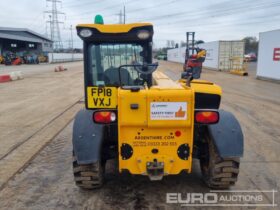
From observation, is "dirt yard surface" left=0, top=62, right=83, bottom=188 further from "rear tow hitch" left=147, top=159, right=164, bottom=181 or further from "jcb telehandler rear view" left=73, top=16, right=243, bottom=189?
"rear tow hitch" left=147, top=159, right=164, bottom=181

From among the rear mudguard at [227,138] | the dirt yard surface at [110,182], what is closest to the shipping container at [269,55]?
the dirt yard surface at [110,182]

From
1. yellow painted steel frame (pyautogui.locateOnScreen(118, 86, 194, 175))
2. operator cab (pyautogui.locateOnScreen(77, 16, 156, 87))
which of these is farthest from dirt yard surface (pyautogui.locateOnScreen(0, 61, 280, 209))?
operator cab (pyautogui.locateOnScreen(77, 16, 156, 87))

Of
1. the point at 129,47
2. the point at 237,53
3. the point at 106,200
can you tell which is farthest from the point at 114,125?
the point at 237,53

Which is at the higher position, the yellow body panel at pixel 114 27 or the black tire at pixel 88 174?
the yellow body panel at pixel 114 27

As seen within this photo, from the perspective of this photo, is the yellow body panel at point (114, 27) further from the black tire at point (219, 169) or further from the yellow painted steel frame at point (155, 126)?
the black tire at point (219, 169)

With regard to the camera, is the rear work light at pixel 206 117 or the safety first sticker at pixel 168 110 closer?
the safety first sticker at pixel 168 110

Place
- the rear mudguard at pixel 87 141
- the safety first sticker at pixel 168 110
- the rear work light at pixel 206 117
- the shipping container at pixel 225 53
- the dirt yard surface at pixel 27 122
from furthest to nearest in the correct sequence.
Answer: the shipping container at pixel 225 53
the dirt yard surface at pixel 27 122
the rear mudguard at pixel 87 141
the rear work light at pixel 206 117
the safety first sticker at pixel 168 110

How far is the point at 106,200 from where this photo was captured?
399 centimetres

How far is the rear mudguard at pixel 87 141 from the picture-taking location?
3846mm

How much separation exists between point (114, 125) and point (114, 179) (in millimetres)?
1002

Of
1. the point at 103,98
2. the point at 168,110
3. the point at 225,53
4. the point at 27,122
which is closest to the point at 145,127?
the point at 168,110

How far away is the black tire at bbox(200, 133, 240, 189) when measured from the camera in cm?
399

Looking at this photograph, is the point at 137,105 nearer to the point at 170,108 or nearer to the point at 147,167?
the point at 170,108

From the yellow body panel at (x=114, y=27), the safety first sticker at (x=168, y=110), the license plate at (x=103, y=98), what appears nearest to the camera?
the safety first sticker at (x=168, y=110)
